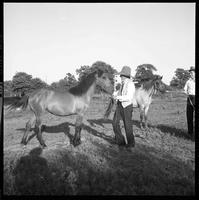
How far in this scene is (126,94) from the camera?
5.07 m

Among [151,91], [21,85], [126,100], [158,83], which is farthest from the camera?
[21,85]

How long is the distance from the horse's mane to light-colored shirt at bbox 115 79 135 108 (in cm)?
120

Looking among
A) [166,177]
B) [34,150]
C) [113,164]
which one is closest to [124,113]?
[113,164]

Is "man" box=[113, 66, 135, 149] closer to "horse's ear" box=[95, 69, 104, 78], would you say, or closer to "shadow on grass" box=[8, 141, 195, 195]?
"shadow on grass" box=[8, 141, 195, 195]

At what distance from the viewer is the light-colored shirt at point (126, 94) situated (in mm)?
5000

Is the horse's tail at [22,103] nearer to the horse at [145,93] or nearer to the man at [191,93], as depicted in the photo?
the horse at [145,93]

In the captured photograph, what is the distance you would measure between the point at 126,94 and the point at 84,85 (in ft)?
5.24

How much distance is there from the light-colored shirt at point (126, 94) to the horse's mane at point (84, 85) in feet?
3.95

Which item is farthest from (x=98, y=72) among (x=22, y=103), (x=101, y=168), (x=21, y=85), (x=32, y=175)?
(x=21, y=85)

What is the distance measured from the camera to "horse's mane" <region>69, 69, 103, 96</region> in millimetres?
5941

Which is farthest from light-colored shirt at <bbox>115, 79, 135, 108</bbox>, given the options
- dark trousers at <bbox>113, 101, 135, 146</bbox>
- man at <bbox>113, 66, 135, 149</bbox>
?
dark trousers at <bbox>113, 101, 135, 146</bbox>

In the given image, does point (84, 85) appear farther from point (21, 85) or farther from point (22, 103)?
point (21, 85)

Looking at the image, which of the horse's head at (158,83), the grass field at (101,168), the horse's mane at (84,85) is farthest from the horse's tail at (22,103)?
the horse's head at (158,83)

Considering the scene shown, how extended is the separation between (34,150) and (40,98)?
1609mm
